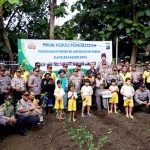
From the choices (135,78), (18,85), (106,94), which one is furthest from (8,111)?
(135,78)

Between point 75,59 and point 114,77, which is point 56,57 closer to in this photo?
point 75,59

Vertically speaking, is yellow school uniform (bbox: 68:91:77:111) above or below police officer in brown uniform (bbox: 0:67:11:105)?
below

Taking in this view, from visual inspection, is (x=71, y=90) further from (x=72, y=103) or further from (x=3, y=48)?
(x=3, y=48)

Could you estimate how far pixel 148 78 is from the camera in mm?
9016

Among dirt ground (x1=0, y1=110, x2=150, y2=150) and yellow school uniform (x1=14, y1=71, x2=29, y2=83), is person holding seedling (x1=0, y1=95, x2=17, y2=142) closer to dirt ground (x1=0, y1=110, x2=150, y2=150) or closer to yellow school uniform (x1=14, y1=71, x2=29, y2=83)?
dirt ground (x1=0, y1=110, x2=150, y2=150)

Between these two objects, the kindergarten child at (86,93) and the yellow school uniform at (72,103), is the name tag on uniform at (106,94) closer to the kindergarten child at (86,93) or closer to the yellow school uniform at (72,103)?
the kindergarten child at (86,93)

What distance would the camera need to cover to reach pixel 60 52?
959cm

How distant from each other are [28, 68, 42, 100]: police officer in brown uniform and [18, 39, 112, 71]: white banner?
36.1 inches

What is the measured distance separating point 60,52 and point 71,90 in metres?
2.10

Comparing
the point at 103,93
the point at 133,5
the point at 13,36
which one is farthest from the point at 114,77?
the point at 133,5

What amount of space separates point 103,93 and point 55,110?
1.50m

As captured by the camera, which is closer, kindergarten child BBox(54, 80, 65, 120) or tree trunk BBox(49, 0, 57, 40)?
kindergarten child BBox(54, 80, 65, 120)

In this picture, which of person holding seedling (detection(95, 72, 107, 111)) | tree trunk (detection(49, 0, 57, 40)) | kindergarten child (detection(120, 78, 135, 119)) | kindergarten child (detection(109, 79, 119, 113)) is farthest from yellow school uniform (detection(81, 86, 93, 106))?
tree trunk (detection(49, 0, 57, 40))

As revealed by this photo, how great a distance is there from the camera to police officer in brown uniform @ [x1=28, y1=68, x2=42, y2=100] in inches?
317
